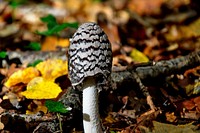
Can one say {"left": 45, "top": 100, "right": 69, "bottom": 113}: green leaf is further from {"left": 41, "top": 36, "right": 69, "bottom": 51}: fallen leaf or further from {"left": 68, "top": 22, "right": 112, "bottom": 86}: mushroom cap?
{"left": 41, "top": 36, "right": 69, "bottom": 51}: fallen leaf

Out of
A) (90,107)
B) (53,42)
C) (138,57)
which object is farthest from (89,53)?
(53,42)

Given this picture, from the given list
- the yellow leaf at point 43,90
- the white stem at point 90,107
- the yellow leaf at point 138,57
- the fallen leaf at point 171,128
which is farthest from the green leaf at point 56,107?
the yellow leaf at point 138,57

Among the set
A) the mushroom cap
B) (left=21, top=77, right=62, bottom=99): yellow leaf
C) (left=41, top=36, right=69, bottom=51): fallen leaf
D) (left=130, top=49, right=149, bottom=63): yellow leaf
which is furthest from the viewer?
(left=41, top=36, right=69, bottom=51): fallen leaf

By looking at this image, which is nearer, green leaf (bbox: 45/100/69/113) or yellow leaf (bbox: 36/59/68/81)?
green leaf (bbox: 45/100/69/113)

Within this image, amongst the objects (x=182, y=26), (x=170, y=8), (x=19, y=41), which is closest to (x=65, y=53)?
(x=19, y=41)

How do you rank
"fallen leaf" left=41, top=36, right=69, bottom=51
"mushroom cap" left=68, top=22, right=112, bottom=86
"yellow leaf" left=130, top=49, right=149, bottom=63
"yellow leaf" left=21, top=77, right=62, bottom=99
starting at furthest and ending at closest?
"fallen leaf" left=41, top=36, right=69, bottom=51
"yellow leaf" left=130, top=49, right=149, bottom=63
"yellow leaf" left=21, top=77, right=62, bottom=99
"mushroom cap" left=68, top=22, right=112, bottom=86

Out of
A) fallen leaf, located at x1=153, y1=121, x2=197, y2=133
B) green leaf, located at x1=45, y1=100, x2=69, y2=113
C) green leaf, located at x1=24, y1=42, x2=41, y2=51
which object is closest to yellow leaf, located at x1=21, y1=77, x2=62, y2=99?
green leaf, located at x1=45, y1=100, x2=69, y2=113

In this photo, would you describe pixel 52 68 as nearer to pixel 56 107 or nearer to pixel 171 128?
pixel 56 107
